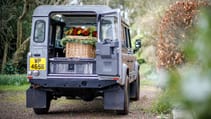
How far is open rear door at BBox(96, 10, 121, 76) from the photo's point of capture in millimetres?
8378

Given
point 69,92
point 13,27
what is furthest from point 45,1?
point 69,92

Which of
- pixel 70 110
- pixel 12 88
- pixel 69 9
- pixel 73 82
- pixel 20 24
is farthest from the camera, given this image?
pixel 20 24

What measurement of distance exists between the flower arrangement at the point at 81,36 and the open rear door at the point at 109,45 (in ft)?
1.11

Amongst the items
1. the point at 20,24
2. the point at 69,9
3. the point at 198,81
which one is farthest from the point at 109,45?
the point at 20,24

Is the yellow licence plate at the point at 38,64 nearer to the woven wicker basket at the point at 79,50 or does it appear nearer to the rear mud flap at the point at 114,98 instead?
the woven wicker basket at the point at 79,50

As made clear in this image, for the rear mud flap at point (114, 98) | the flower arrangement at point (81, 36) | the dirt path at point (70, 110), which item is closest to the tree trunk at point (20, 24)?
the dirt path at point (70, 110)

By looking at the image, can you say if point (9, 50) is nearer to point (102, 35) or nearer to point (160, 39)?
point (160, 39)

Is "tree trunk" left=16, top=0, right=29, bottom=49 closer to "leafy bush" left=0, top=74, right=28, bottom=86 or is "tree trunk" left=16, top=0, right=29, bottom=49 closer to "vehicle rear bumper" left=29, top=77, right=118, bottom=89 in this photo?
"leafy bush" left=0, top=74, right=28, bottom=86

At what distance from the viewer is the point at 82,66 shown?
29.1ft

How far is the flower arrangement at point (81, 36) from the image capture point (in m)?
9.07

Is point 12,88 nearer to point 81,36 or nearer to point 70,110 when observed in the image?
point 70,110

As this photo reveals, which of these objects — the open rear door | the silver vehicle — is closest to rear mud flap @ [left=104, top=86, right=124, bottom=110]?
the silver vehicle

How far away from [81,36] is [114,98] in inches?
62.5

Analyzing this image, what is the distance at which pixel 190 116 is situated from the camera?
3.14ft
